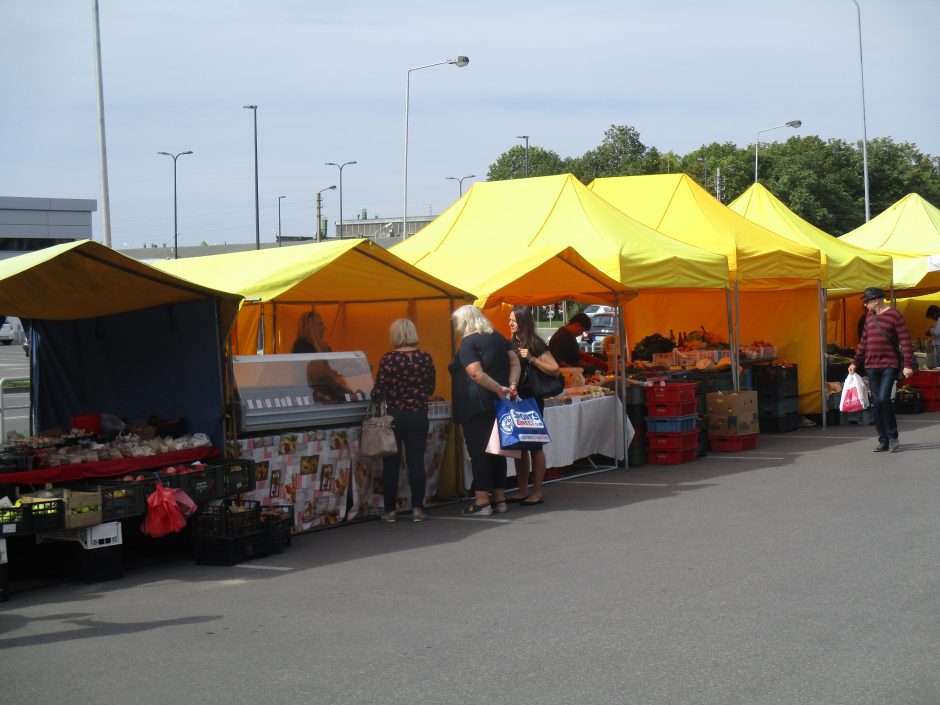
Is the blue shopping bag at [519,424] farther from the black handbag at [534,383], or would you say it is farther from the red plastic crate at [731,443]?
the red plastic crate at [731,443]

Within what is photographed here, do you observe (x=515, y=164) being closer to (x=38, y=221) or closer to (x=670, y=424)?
(x=38, y=221)

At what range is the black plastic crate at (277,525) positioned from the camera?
8.70 m

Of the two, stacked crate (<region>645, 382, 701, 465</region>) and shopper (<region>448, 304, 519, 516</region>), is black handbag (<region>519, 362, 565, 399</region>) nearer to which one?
shopper (<region>448, 304, 519, 516</region>)

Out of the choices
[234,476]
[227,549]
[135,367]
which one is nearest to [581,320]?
[135,367]

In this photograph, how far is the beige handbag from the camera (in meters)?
9.86

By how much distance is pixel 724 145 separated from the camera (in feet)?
286

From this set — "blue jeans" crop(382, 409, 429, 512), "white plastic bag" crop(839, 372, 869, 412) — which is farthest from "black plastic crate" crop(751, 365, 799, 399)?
"blue jeans" crop(382, 409, 429, 512)

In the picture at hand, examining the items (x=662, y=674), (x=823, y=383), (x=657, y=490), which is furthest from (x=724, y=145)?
(x=662, y=674)

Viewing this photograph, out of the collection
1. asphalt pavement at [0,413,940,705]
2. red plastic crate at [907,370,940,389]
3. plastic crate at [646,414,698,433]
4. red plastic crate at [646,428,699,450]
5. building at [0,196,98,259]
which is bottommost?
asphalt pavement at [0,413,940,705]

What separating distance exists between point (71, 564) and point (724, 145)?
84394mm

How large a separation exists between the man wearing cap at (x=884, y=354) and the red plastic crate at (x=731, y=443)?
1.81 meters

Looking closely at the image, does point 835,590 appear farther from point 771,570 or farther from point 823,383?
point 823,383

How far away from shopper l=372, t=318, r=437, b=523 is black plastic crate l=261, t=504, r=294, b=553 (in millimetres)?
1214

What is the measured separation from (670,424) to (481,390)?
421cm
